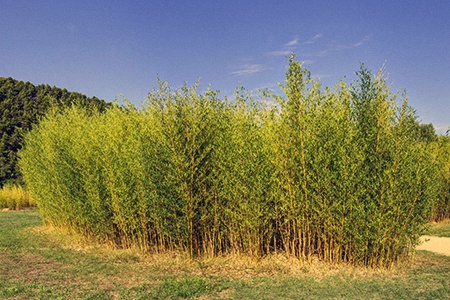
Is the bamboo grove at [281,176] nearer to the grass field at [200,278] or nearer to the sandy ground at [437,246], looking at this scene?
the grass field at [200,278]

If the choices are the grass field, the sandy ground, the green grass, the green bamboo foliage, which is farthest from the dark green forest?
the sandy ground

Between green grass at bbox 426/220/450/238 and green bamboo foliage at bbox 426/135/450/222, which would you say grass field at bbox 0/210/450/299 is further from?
green bamboo foliage at bbox 426/135/450/222

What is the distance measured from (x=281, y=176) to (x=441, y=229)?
24.8 ft

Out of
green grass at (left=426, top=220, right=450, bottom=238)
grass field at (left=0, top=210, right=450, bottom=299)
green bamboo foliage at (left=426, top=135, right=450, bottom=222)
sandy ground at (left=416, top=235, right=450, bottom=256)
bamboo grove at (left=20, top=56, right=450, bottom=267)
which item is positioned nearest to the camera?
grass field at (left=0, top=210, right=450, bottom=299)

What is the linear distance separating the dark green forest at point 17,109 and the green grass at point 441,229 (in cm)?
1796

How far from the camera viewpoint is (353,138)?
665 centimetres

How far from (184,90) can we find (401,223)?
4.56m

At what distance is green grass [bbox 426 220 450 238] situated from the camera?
1098cm

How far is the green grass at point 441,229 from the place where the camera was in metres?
11.0

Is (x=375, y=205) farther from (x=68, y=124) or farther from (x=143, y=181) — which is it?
(x=68, y=124)

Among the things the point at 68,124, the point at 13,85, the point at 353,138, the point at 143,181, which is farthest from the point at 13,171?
the point at 353,138

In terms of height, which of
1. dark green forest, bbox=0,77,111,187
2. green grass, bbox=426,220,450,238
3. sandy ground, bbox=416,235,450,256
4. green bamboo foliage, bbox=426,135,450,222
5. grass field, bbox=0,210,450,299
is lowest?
sandy ground, bbox=416,235,450,256

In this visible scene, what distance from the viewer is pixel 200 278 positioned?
645cm

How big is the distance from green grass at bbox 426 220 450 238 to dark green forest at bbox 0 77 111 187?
18.0 meters
